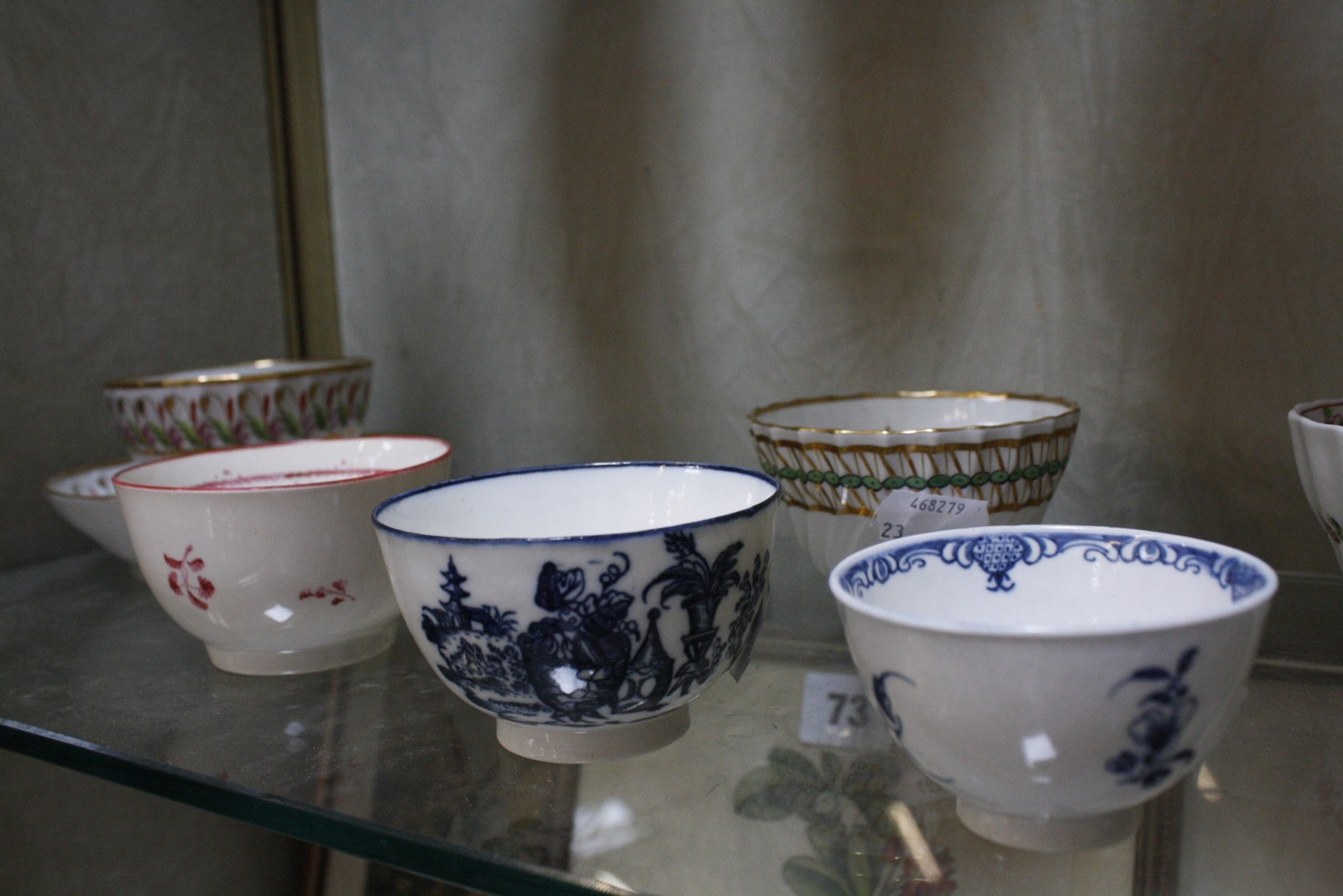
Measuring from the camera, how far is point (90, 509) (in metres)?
0.59

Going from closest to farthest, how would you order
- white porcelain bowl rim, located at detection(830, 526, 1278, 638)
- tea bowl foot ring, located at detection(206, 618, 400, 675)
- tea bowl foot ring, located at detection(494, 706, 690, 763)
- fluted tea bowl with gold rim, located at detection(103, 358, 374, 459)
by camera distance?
white porcelain bowl rim, located at detection(830, 526, 1278, 638), tea bowl foot ring, located at detection(494, 706, 690, 763), tea bowl foot ring, located at detection(206, 618, 400, 675), fluted tea bowl with gold rim, located at detection(103, 358, 374, 459)

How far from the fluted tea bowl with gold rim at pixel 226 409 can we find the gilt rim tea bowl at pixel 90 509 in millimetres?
32

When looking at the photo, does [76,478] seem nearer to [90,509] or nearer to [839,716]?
[90,509]

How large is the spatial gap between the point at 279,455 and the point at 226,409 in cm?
6

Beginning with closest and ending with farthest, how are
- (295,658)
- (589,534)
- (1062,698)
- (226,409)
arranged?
(1062,698)
(589,534)
(295,658)
(226,409)

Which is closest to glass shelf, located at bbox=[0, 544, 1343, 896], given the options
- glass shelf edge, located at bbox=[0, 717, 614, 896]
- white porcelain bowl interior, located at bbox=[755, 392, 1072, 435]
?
glass shelf edge, located at bbox=[0, 717, 614, 896]

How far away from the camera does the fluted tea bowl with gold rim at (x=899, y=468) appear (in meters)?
0.46

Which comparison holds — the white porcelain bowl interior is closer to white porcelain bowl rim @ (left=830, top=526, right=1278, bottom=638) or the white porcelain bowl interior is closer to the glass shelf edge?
white porcelain bowl rim @ (left=830, top=526, right=1278, bottom=638)

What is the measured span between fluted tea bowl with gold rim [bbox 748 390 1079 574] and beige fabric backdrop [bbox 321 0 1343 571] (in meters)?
0.09

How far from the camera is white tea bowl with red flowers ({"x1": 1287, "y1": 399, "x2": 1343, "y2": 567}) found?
0.39 metres

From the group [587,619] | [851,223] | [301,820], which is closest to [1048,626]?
[587,619]

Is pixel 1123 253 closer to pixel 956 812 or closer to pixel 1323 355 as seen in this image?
pixel 1323 355

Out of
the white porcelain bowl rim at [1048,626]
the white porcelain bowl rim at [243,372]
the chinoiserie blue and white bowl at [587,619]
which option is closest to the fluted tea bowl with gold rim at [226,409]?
the white porcelain bowl rim at [243,372]

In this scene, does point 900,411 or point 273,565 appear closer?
point 273,565
